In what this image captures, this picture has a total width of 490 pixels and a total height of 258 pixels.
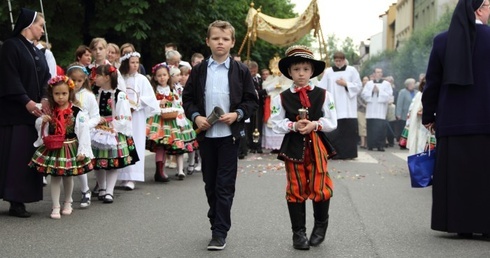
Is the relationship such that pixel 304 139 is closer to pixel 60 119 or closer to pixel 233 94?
pixel 233 94

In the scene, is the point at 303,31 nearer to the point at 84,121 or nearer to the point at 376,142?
the point at 376,142

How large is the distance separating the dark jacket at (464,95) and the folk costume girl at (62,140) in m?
3.41

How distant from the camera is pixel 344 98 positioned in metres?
18.9

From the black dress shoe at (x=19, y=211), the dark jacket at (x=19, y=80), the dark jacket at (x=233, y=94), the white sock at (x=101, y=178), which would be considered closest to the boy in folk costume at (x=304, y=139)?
the dark jacket at (x=233, y=94)

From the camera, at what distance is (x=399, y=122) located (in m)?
27.5

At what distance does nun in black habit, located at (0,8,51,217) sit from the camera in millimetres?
9477

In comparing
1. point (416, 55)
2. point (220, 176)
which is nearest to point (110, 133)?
point (220, 176)

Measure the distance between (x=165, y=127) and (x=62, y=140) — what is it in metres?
3.97

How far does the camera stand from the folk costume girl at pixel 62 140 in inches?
370

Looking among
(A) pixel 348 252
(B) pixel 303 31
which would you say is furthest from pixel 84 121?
(B) pixel 303 31

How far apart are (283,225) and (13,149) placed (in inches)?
110

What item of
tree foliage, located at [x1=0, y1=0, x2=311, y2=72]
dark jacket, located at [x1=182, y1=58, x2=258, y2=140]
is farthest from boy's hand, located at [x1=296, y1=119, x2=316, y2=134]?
tree foliage, located at [x1=0, y1=0, x2=311, y2=72]

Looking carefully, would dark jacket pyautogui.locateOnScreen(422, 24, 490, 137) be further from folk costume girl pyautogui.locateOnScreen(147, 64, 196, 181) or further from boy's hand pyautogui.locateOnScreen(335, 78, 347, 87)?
boy's hand pyautogui.locateOnScreen(335, 78, 347, 87)

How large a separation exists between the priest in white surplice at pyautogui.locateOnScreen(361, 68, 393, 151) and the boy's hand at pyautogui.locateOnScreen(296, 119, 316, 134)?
16086mm
